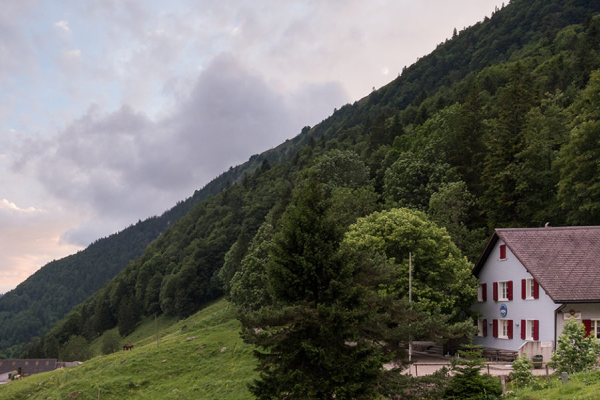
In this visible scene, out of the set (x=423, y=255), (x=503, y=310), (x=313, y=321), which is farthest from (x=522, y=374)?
(x=503, y=310)

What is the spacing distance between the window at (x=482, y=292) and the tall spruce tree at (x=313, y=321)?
28.8 meters

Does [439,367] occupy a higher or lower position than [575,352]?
lower

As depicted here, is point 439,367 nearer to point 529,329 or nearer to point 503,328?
point 529,329

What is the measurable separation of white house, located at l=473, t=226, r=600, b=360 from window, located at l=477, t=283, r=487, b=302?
6.8 inches

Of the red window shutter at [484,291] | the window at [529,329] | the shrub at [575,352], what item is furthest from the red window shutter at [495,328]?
the shrub at [575,352]

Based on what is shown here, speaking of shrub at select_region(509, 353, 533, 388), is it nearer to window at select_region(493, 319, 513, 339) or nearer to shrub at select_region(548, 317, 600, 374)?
shrub at select_region(548, 317, 600, 374)

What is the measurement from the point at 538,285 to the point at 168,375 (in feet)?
112

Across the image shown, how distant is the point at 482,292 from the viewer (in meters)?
49.9

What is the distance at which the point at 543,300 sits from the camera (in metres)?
39.3

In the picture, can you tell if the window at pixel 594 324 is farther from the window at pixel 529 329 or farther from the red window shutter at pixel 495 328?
the red window shutter at pixel 495 328

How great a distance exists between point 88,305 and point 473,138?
162388 millimetres

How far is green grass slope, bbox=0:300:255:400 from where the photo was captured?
44.0 m

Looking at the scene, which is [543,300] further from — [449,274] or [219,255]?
[219,255]

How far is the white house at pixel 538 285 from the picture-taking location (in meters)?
36.7
